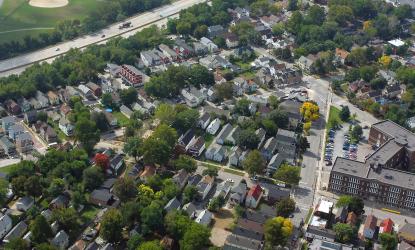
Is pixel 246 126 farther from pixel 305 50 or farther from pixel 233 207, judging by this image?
A: pixel 305 50

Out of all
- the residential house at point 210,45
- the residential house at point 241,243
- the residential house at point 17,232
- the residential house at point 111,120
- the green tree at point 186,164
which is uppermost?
the residential house at point 17,232

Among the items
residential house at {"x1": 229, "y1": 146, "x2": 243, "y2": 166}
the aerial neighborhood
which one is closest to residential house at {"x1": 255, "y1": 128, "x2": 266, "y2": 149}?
the aerial neighborhood

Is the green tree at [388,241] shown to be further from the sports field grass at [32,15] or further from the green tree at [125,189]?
the sports field grass at [32,15]

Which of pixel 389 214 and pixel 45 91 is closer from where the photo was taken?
pixel 389 214

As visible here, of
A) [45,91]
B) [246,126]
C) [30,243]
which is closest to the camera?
[30,243]

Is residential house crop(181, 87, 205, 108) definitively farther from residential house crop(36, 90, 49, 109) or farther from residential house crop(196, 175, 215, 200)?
residential house crop(196, 175, 215, 200)

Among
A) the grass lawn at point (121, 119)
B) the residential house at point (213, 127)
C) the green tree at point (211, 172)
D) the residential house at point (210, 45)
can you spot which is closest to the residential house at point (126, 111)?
the grass lawn at point (121, 119)

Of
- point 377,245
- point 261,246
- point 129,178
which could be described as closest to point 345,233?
point 377,245
